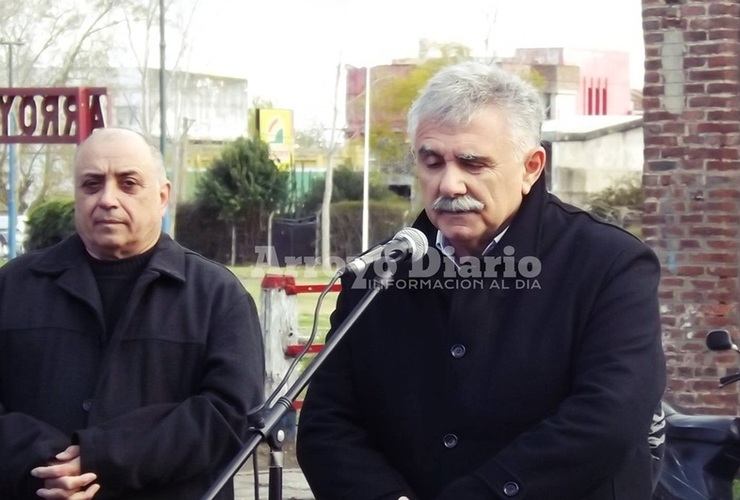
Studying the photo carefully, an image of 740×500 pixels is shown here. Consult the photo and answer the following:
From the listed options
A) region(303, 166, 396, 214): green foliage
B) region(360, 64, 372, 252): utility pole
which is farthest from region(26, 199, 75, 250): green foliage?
region(303, 166, 396, 214): green foliage

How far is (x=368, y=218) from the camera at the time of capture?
46.3 meters

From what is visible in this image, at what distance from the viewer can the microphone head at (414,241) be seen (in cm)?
293

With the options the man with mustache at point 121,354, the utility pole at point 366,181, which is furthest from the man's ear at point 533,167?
the utility pole at point 366,181

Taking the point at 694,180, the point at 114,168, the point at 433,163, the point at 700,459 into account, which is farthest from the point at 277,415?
the point at 694,180

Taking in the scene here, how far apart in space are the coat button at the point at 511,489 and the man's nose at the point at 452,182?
65 centimetres

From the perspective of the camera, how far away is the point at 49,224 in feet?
70.0

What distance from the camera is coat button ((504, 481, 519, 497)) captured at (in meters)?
2.79

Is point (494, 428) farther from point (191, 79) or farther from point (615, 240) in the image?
point (191, 79)

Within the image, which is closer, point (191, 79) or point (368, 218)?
point (368, 218)

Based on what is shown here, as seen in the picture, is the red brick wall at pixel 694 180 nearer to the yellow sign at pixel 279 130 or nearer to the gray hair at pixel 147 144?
the gray hair at pixel 147 144

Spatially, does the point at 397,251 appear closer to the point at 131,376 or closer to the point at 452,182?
the point at 452,182

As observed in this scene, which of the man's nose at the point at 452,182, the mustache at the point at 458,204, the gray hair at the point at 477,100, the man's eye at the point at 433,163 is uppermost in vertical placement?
the gray hair at the point at 477,100

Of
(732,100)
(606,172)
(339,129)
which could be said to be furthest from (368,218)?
(732,100)

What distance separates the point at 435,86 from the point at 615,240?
54cm
